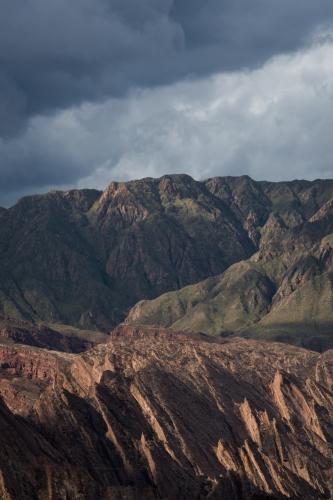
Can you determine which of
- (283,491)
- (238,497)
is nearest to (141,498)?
(238,497)

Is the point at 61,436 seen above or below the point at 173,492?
above

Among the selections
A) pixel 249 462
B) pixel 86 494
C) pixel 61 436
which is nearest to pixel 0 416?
pixel 61 436

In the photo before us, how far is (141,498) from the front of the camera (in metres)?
137

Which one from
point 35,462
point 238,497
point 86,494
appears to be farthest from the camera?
point 35,462

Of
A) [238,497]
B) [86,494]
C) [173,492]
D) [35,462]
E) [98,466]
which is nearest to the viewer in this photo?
[86,494]

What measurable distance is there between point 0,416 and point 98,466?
16.8m

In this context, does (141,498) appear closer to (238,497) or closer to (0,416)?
(238,497)

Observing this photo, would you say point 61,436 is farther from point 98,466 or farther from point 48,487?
point 48,487

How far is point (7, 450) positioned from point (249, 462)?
43.0 m

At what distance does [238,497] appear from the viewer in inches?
5930

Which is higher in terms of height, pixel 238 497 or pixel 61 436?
pixel 61 436

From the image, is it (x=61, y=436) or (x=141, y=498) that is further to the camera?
(x=61, y=436)

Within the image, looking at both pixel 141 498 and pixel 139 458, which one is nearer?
pixel 141 498

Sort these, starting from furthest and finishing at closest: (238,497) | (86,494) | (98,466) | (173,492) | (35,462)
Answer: (98,466) → (173,492) → (35,462) → (238,497) → (86,494)
